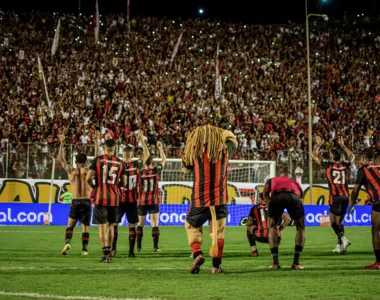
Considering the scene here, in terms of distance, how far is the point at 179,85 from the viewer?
123 ft

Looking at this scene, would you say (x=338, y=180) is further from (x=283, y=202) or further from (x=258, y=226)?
(x=283, y=202)

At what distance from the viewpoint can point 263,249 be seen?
17312 millimetres

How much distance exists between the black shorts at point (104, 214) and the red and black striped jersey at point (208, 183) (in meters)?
2.69

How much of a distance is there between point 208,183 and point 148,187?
589cm

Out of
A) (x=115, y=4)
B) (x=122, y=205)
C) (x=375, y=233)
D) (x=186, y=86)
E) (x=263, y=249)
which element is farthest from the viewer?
(x=115, y=4)

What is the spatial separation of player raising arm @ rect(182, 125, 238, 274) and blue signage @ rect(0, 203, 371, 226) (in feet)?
53.6

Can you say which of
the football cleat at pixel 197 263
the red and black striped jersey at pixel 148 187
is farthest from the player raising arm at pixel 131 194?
the football cleat at pixel 197 263

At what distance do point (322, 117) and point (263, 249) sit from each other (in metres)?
21.3

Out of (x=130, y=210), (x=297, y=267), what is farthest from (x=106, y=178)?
(x=297, y=267)

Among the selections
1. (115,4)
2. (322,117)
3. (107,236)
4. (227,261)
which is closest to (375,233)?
(227,261)

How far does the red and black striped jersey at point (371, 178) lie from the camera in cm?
1240

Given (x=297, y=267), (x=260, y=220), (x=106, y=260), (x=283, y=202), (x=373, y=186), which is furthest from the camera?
(x=260, y=220)

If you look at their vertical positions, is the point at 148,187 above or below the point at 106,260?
above

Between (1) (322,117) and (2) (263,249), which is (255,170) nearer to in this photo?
(1) (322,117)
